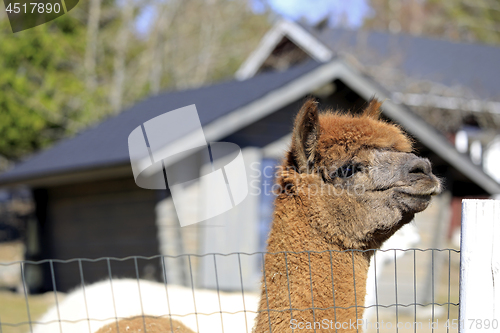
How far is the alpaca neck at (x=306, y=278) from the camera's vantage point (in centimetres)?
224

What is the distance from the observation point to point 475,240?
1.90m

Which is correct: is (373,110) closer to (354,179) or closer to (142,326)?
(354,179)

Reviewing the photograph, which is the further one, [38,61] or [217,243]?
[38,61]

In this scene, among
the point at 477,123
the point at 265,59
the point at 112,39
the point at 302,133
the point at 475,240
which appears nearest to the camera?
the point at 475,240

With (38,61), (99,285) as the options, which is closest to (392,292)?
(99,285)

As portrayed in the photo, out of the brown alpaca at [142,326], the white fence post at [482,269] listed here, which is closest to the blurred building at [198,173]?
the brown alpaca at [142,326]

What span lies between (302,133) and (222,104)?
5823 millimetres

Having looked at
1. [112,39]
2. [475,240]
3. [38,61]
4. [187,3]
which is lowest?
[475,240]

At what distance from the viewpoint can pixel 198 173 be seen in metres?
7.15

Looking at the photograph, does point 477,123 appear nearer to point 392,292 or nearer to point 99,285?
point 392,292

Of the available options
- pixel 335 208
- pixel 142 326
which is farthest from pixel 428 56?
pixel 142 326

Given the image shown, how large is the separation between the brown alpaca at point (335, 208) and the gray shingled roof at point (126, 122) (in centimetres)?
442

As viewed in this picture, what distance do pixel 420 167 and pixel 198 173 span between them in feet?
16.4

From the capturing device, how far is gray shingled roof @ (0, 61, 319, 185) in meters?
7.50
